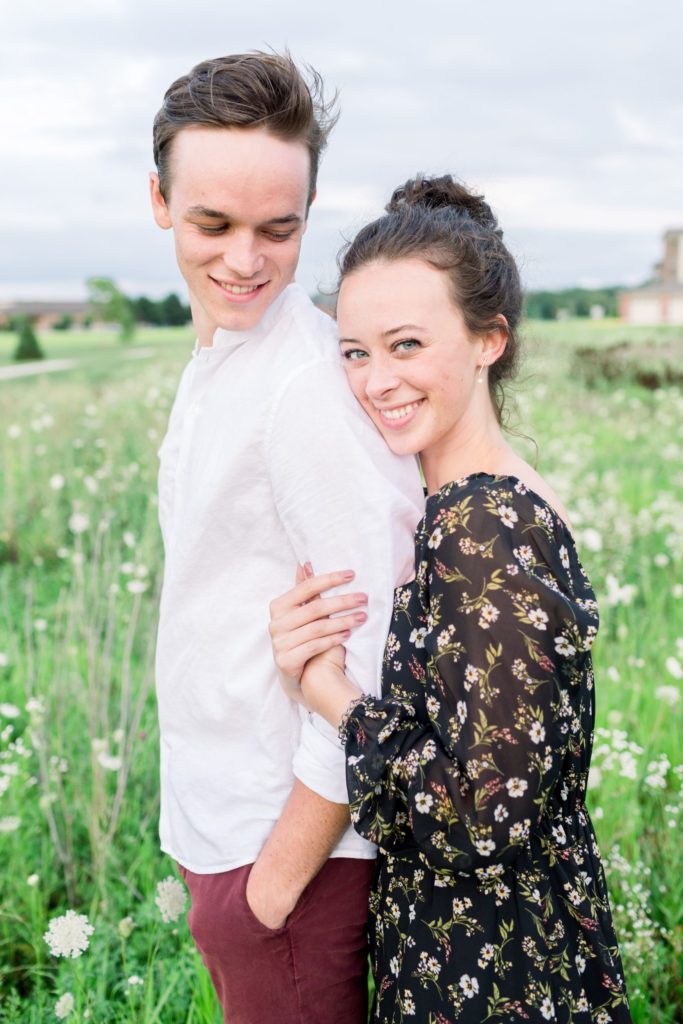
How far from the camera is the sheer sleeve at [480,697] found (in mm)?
1413

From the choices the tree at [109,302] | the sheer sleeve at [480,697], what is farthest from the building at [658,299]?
the sheer sleeve at [480,697]

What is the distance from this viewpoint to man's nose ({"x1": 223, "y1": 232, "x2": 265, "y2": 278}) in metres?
1.70

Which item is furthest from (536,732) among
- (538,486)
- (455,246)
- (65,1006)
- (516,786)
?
(65,1006)

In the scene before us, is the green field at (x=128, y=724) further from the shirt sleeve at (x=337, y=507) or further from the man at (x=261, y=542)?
the shirt sleeve at (x=337, y=507)

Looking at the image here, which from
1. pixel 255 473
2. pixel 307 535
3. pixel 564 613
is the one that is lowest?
pixel 564 613

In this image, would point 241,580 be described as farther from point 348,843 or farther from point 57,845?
point 57,845

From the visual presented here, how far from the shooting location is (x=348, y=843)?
1687 mm

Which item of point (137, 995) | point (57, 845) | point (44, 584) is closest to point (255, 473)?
point (137, 995)

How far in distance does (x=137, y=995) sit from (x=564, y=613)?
5.83 ft

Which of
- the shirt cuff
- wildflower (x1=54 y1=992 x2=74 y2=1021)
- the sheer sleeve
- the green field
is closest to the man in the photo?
the shirt cuff

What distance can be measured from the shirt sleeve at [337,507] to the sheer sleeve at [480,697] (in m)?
0.07

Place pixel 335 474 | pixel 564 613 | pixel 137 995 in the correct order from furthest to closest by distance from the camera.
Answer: pixel 137 995 < pixel 335 474 < pixel 564 613

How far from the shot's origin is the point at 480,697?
141cm

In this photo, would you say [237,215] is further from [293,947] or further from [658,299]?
[658,299]
